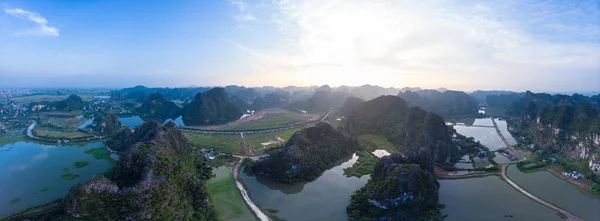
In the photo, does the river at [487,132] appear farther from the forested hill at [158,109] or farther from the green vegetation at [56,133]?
the forested hill at [158,109]

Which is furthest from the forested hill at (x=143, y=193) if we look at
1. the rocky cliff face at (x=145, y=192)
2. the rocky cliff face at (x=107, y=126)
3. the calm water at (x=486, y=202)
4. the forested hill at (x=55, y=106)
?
the forested hill at (x=55, y=106)

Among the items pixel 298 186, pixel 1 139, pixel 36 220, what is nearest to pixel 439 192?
pixel 298 186

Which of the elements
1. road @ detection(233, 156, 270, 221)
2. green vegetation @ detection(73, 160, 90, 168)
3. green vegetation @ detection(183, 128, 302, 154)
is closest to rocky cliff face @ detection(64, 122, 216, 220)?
road @ detection(233, 156, 270, 221)

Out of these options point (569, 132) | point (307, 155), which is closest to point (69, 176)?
point (307, 155)

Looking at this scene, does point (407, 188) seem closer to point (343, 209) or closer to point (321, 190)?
point (343, 209)

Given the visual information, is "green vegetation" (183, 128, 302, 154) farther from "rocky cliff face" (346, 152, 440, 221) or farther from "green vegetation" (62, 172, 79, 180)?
"rocky cliff face" (346, 152, 440, 221)

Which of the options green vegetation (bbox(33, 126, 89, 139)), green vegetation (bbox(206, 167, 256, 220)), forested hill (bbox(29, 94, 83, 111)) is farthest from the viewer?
forested hill (bbox(29, 94, 83, 111))
